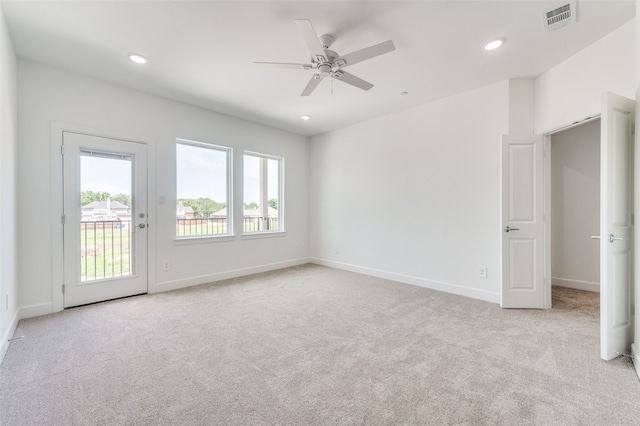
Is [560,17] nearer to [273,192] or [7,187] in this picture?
[273,192]

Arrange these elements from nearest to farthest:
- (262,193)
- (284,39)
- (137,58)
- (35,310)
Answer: (284,39) < (137,58) < (35,310) < (262,193)

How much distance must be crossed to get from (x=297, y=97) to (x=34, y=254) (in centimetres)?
370

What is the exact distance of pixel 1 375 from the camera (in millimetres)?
1980

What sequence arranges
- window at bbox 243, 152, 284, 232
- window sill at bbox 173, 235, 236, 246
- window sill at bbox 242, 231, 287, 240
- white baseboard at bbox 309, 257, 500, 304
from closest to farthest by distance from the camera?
white baseboard at bbox 309, 257, 500, 304 → window sill at bbox 173, 235, 236, 246 → window sill at bbox 242, 231, 287, 240 → window at bbox 243, 152, 284, 232

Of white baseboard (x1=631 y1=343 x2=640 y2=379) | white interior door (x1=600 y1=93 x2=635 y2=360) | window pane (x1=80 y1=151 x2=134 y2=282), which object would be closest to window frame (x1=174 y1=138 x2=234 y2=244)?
window pane (x1=80 y1=151 x2=134 y2=282)

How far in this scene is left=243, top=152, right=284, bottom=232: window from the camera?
527cm

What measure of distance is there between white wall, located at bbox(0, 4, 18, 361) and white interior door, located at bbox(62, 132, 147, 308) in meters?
0.48

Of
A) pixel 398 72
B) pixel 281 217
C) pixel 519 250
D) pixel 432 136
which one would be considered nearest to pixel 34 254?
pixel 281 217

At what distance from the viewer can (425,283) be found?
4254 mm

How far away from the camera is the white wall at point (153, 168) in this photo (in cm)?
305

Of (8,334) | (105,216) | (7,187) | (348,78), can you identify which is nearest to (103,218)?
(105,216)

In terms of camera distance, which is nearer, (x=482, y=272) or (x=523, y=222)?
(x=523, y=222)

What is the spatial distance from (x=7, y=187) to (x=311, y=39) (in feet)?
10.0

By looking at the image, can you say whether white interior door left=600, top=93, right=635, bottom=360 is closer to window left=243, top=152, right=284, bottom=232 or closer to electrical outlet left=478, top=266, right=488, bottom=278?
electrical outlet left=478, top=266, right=488, bottom=278
